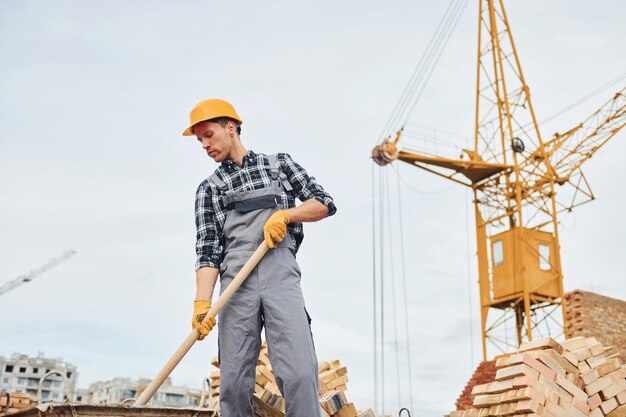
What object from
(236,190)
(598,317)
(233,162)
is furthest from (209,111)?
(598,317)

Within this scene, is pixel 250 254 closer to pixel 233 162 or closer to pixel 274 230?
pixel 274 230

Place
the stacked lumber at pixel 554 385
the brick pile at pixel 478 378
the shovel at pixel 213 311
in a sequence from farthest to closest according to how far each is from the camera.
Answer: the brick pile at pixel 478 378
the stacked lumber at pixel 554 385
the shovel at pixel 213 311

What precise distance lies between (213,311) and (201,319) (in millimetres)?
128

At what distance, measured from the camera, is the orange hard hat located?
352 centimetres

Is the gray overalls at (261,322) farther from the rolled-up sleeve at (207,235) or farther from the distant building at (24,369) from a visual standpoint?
the distant building at (24,369)

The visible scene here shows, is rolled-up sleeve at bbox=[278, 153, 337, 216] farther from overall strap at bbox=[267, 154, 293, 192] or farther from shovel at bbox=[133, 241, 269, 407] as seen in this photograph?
shovel at bbox=[133, 241, 269, 407]

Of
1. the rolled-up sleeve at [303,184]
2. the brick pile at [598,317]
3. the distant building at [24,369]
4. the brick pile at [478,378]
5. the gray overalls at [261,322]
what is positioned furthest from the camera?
the distant building at [24,369]

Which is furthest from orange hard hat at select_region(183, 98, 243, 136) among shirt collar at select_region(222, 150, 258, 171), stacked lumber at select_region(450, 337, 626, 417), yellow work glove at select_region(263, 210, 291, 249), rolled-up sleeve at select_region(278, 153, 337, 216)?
stacked lumber at select_region(450, 337, 626, 417)

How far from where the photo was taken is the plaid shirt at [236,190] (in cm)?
350

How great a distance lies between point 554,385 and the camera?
16.9ft

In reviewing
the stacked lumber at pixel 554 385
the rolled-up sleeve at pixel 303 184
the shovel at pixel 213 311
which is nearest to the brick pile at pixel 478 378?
the stacked lumber at pixel 554 385

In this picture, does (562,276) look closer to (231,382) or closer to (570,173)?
(570,173)

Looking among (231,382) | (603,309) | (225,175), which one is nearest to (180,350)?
(231,382)

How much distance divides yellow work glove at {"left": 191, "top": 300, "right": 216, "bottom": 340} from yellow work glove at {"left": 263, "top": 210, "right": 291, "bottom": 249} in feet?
1.42
